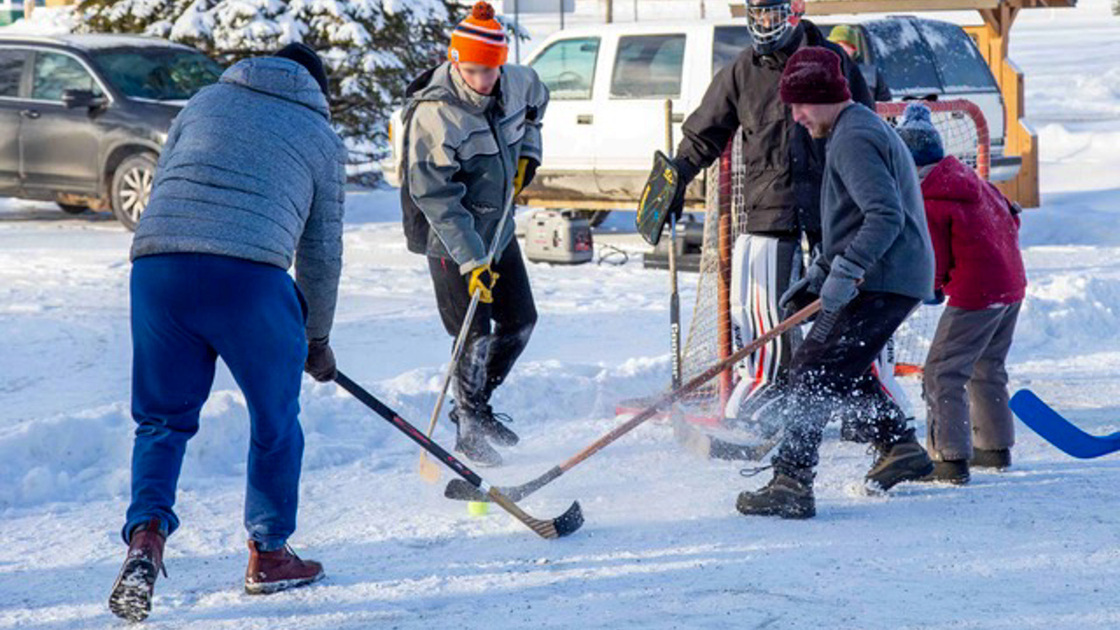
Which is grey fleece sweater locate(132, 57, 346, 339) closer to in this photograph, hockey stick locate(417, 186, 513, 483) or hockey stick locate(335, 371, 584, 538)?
hockey stick locate(335, 371, 584, 538)

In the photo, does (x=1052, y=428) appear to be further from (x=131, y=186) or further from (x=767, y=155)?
(x=131, y=186)

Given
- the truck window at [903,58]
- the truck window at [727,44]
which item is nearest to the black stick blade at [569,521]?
the truck window at [727,44]

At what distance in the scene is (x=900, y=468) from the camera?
5582 mm

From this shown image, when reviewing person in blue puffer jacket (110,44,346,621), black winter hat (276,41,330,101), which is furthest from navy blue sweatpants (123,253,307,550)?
black winter hat (276,41,330,101)

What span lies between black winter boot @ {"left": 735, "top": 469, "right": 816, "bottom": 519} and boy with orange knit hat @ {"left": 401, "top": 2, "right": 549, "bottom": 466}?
129 cm

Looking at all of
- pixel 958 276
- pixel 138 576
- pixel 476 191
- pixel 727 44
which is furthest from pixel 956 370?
pixel 727 44

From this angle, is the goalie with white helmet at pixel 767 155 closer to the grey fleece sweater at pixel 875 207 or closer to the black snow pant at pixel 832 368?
the grey fleece sweater at pixel 875 207

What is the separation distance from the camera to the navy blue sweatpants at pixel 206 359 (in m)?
4.15

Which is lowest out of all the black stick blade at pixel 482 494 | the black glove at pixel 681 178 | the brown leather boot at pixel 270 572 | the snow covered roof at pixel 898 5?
the black stick blade at pixel 482 494

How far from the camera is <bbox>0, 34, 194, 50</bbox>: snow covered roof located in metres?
13.9

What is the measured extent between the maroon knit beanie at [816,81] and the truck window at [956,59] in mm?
8348

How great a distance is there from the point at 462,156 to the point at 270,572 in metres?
2.01

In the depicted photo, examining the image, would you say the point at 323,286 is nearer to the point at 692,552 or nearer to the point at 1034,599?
the point at 692,552

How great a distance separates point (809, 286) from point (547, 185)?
295 inches
